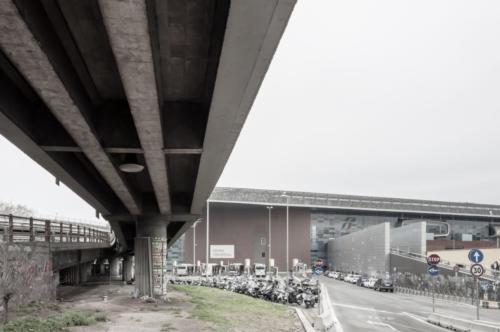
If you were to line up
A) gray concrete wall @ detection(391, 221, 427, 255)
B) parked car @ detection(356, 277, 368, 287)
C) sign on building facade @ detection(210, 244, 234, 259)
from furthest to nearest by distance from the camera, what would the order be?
1. sign on building facade @ detection(210, 244, 234, 259)
2. gray concrete wall @ detection(391, 221, 427, 255)
3. parked car @ detection(356, 277, 368, 287)

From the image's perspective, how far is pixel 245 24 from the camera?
676 centimetres

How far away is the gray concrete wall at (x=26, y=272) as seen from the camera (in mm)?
16094

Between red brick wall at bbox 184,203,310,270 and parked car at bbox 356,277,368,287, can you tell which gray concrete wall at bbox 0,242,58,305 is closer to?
parked car at bbox 356,277,368,287

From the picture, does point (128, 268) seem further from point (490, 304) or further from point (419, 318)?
point (490, 304)

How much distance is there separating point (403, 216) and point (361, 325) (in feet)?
306

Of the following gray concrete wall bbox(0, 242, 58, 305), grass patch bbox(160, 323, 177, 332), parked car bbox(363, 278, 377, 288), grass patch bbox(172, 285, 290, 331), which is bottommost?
parked car bbox(363, 278, 377, 288)

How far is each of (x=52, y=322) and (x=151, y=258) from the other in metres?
12.7

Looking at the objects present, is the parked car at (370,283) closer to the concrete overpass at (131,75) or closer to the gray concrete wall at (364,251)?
the gray concrete wall at (364,251)

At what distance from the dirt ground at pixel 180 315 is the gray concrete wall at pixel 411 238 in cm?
4120

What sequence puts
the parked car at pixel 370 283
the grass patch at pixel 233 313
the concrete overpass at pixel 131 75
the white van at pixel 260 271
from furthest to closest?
the white van at pixel 260 271 → the parked car at pixel 370 283 → the grass patch at pixel 233 313 → the concrete overpass at pixel 131 75

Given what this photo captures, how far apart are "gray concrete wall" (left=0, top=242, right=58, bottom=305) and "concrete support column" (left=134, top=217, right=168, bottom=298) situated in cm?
546

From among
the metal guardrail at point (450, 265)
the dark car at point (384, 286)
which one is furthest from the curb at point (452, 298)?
the metal guardrail at point (450, 265)

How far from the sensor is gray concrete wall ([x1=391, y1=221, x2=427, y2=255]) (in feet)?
214

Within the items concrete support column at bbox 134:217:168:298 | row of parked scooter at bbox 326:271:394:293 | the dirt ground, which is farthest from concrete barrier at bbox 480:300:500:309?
concrete support column at bbox 134:217:168:298
